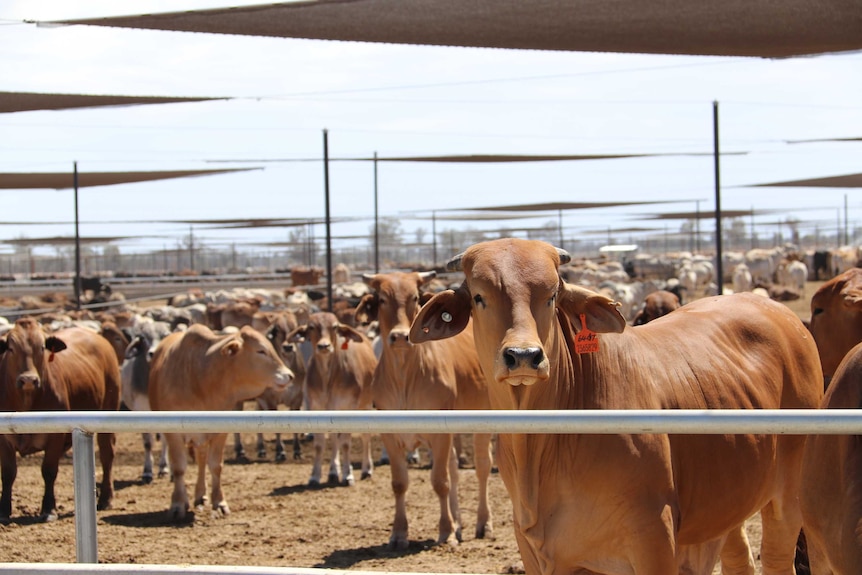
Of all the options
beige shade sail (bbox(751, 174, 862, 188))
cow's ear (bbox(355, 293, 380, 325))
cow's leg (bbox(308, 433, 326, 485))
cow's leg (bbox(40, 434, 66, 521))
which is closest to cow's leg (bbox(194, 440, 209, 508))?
cow's leg (bbox(40, 434, 66, 521))

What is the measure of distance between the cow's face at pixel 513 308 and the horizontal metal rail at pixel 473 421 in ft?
2.50

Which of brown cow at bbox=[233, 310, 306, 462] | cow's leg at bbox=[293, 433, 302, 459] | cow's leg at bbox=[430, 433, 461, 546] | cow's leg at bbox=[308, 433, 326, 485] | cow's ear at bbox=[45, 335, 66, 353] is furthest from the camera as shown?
brown cow at bbox=[233, 310, 306, 462]

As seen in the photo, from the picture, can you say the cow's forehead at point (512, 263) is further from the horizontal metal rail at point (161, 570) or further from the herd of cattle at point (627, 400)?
the horizontal metal rail at point (161, 570)

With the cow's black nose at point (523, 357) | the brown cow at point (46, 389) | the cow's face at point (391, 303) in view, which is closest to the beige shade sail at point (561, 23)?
the cow's face at point (391, 303)

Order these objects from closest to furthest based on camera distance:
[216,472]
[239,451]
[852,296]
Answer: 1. [852,296]
2. [216,472]
3. [239,451]

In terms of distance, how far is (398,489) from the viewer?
8.24m

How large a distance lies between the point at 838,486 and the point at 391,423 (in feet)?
4.92

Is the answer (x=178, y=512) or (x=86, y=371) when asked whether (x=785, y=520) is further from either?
(x=86, y=371)

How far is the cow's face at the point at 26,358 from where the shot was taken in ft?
30.7

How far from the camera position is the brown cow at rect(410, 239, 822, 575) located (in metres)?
4.12

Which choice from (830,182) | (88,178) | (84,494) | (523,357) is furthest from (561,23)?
(830,182)

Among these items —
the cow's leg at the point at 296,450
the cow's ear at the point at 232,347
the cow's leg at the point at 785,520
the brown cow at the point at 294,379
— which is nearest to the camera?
the cow's leg at the point at 785,520

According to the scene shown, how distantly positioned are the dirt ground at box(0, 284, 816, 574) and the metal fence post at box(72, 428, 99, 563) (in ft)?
13.8

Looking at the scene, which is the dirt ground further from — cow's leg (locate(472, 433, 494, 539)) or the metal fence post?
the metal fence post
